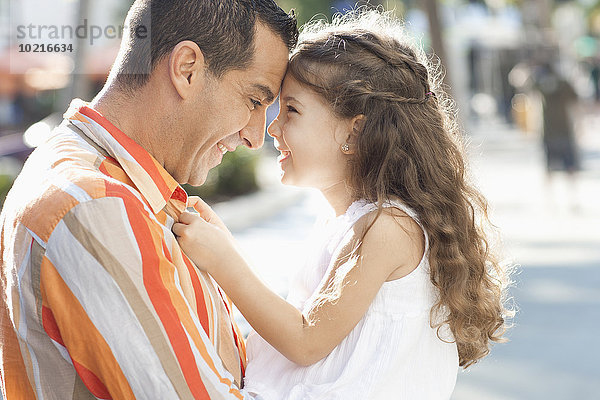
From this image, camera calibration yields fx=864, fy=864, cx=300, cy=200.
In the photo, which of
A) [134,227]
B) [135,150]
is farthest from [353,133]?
[134,227]

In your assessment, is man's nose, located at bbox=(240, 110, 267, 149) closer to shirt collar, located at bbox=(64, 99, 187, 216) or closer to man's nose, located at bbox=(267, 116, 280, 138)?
man's nose, located at bbox=(267, 116, 280, 138)

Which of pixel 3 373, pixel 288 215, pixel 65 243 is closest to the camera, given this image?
pixel 65 243

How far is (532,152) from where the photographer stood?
22234 millimetres

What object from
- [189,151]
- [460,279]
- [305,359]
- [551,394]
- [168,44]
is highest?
[168,44]

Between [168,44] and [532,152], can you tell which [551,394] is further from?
[532,152]

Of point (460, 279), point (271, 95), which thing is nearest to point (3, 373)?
point (271, 95)

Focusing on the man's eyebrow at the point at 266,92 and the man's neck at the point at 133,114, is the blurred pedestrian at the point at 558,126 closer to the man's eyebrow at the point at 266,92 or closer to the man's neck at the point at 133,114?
the man's eyebrow at the point at 266,92

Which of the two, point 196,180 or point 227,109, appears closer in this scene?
point 227,109

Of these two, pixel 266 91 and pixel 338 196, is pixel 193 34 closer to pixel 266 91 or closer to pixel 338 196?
pixel 266 91

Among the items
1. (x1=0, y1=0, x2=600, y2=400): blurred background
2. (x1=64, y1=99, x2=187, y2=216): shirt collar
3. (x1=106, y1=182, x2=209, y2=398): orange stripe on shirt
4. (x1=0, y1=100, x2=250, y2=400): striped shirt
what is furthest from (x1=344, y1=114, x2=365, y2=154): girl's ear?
(x1=106, y1=182, x2=209, y2=398): orange stripe on shirt

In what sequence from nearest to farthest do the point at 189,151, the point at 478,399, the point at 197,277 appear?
1. the point at 197,277
2. the point at 189,151
3. the point at 478,399

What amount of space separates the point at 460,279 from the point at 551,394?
333cm

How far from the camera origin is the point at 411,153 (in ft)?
8.07

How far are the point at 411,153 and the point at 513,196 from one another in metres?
12.0
